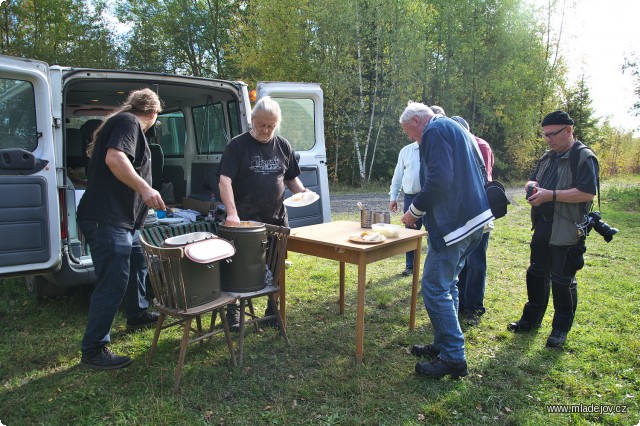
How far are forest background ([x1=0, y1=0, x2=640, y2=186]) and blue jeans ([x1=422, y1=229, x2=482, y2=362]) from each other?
490 inches

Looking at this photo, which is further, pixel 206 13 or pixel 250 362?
pixel 206 13

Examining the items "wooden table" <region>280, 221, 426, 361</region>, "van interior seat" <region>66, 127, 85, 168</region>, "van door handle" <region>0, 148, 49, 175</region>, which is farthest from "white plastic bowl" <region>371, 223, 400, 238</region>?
"van interior seat" <region>66, 127, 85, 168</region>

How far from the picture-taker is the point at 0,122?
10.3 ft

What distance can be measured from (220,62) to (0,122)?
2005cm

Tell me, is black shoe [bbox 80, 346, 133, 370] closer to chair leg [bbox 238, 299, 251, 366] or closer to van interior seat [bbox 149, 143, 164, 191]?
chair leg [bbox 238, 299, 251, 366]

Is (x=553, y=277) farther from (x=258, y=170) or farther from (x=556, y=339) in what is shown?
(x=258, y=170)

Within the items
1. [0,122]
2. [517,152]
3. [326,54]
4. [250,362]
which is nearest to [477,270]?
[250,362]

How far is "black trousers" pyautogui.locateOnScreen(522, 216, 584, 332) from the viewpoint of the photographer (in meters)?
3.33

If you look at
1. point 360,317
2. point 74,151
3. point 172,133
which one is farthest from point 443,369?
point 172,133

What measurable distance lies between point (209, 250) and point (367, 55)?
13.8 m

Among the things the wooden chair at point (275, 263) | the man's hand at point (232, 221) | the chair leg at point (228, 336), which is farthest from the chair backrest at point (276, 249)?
the chair leg at point (228, 336)

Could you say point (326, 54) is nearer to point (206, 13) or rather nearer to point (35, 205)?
point (206, 13)

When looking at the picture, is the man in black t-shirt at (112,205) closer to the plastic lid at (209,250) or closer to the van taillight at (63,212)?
the plastic lid at (209,250)

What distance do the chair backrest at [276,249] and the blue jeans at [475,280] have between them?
1740 mm
